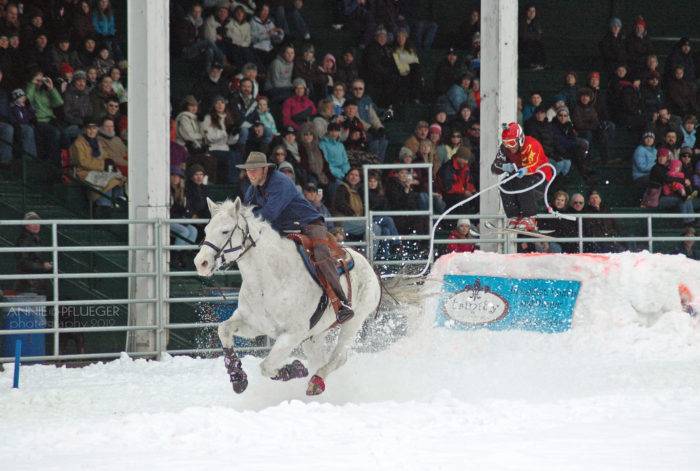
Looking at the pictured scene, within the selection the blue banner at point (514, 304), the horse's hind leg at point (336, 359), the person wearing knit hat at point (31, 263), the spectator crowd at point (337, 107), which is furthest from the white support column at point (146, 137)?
the horse's hind leg at point (336, 359)

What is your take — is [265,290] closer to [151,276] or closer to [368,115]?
[151,276]

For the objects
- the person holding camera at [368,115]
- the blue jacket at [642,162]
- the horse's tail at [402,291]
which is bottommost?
the horse's tail at [402,291]

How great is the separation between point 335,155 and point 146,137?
362 centimetres

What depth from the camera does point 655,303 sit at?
13.2 m

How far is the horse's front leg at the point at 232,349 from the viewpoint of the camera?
9766 millimetres

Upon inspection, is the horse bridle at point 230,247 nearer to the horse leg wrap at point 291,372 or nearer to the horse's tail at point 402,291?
the horse leg wrap at point 291,372

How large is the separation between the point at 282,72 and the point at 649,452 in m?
11.5

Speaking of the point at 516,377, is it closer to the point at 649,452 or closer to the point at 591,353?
the point at 591,353

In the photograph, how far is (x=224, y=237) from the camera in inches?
372

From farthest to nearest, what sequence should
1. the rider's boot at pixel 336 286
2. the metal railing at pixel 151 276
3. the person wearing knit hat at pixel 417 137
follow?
the person wearing knit hat at pixel 417 137
the metal railing at pixel 151 276
the rider's boot at pixel 336 286

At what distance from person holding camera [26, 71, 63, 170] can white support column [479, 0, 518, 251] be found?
18.0ft

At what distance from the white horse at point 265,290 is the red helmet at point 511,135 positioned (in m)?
4.20

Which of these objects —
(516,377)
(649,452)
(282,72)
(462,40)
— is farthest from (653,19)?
(649,452)

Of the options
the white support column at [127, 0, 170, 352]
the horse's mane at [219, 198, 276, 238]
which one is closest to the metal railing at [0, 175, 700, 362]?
the white support column at [127, 0, 170, 352]
